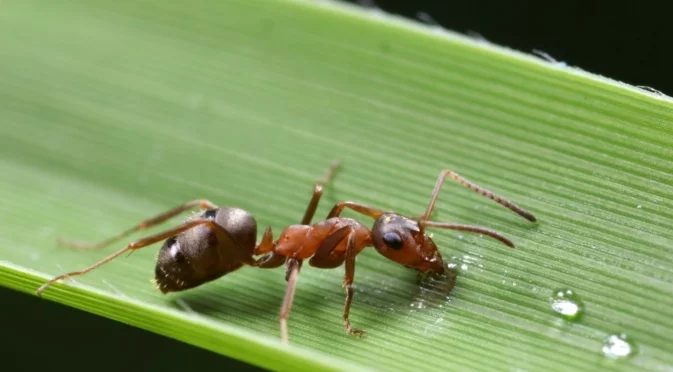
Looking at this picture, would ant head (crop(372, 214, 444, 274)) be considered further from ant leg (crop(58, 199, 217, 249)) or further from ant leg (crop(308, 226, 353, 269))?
ant leg (crop(58, 199, 217, 249))

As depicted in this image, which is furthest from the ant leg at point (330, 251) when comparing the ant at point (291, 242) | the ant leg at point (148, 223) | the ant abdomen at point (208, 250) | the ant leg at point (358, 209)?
the ant leg at point (148, 223)

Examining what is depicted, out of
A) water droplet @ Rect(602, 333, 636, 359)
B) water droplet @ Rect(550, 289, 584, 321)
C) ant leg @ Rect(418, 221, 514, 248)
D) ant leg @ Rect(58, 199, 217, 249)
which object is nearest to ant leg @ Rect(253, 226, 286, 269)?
ant leg @ Rect(58, 199, 217, 249)

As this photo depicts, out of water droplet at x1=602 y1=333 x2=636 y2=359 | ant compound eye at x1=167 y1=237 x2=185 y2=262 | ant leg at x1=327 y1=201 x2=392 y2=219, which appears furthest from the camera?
ant leg at x1=327 y1=201 x2=392 y2=219

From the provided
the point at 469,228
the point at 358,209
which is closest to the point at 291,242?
the point at 358,209

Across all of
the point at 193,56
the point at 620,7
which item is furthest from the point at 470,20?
the point at 193,56

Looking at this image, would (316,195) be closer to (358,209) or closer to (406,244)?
(358,209)

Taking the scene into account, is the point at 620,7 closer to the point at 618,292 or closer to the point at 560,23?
the point at 560,23
